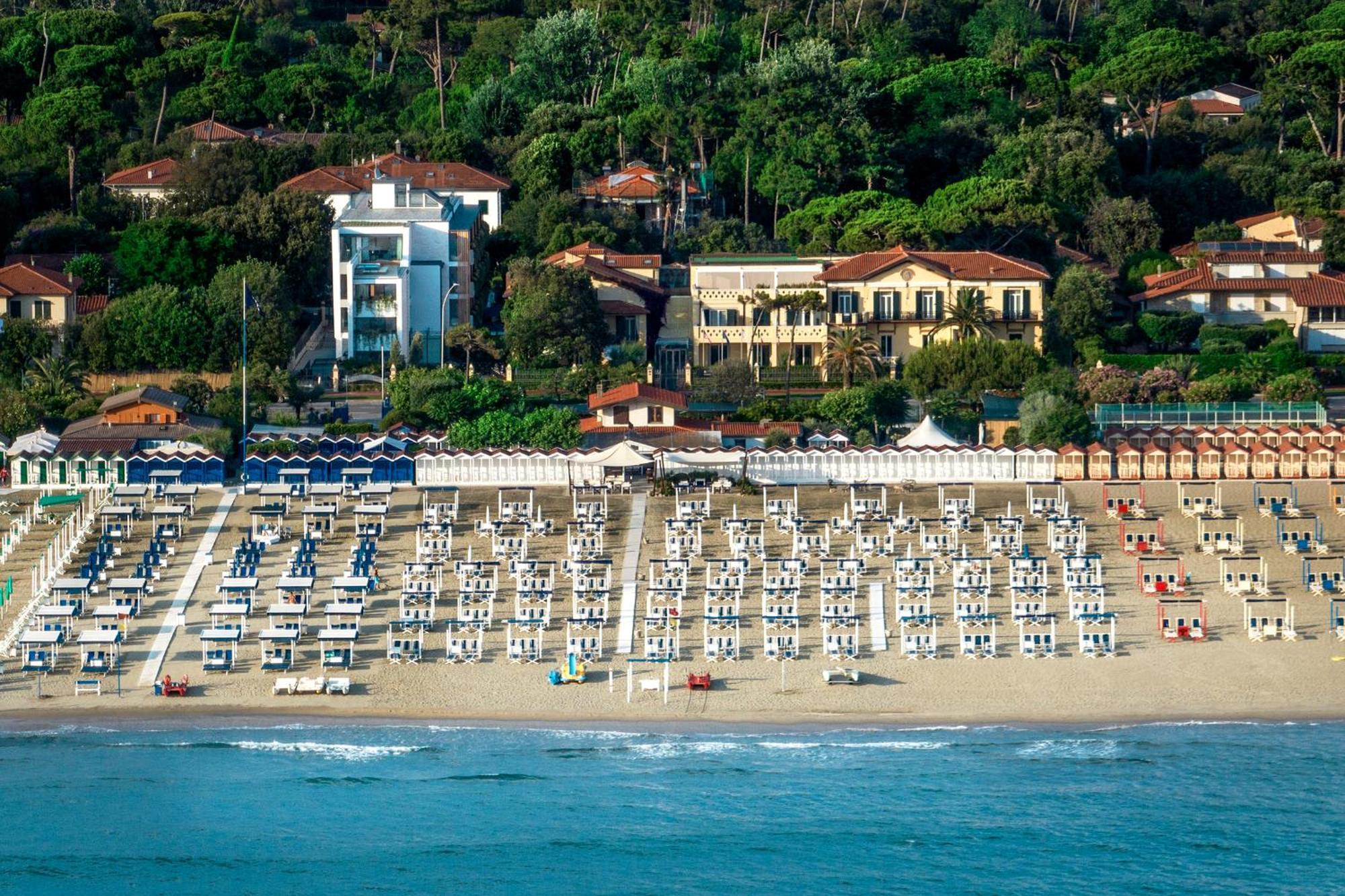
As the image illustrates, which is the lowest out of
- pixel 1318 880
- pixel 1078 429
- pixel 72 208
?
pixel 1318 880

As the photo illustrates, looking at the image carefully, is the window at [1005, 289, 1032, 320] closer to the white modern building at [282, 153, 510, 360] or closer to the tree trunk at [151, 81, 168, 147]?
the white modern building at [282, 153, 510, 360]

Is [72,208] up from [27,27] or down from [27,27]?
down

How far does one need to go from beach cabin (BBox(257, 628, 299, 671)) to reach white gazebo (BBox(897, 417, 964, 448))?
65.0ft

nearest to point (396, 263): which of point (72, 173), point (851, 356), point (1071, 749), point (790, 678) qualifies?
point (851, 356)

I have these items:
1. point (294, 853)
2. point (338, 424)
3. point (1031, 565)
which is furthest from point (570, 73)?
point (294, 853)

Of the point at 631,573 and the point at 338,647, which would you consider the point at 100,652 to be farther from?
the point at 631,573

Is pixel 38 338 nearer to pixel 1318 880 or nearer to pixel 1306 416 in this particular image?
pixel 1306 416

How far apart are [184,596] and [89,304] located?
32.0m

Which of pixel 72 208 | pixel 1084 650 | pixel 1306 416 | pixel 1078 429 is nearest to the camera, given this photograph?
pixel 1084 650

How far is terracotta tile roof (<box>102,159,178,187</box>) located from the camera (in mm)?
105375

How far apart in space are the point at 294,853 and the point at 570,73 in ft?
238

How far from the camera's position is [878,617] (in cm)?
5922

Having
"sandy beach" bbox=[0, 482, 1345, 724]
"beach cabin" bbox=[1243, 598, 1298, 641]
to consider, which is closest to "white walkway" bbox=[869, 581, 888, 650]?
"sandy beach" bbox=[0, 482, 1345, 724]

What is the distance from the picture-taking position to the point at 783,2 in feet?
422
